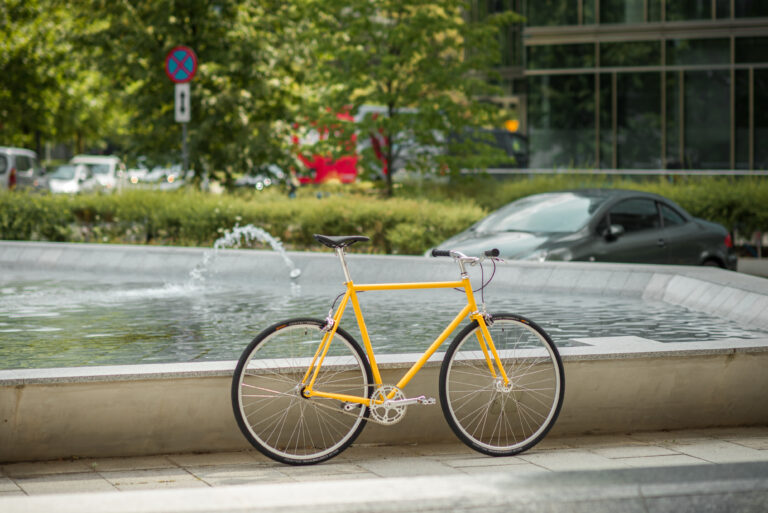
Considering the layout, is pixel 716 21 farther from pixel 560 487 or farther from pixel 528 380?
pixel 560 487

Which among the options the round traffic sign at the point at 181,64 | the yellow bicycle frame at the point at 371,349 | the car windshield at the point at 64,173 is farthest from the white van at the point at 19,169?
the yellow bicycle frame at the point at 371,349

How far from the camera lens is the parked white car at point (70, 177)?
1719 inches

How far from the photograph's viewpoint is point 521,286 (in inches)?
418

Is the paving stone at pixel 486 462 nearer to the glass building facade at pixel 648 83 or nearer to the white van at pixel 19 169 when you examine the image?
the glass building facade at pixel 648 83

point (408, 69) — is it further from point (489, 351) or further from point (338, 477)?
point (338, 477)

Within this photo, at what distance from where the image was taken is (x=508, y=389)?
5688mm

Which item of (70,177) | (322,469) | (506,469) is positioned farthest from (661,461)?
(70,177)

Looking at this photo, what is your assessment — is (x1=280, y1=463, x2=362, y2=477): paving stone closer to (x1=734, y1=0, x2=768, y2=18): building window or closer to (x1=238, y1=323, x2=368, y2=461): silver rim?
(x1=238, y1=323, x2=368, y2=461): silver rim

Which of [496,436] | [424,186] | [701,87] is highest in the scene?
[701,87]

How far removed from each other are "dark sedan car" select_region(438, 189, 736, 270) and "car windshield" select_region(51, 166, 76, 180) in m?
34.0

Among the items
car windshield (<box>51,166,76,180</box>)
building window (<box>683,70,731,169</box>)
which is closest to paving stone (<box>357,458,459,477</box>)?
building window (<box>683,70,731,169</box>)

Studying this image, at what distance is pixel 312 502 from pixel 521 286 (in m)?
7.67

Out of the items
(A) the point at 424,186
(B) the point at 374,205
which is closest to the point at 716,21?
(A) the point at 424,186

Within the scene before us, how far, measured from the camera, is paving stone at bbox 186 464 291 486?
4.93 metres
